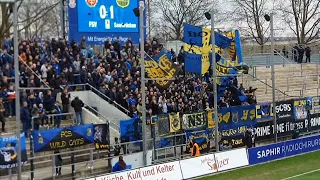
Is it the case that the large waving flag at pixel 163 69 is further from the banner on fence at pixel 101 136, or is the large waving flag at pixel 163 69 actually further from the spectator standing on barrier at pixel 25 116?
the spectator standing on barrier at pixel 25 116

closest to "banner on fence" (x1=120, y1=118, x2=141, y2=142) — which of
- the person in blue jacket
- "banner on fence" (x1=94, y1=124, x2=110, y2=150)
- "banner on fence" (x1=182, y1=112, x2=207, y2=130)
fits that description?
"banner on fence" (x1=94, y1=124, x2=110, y2=150)

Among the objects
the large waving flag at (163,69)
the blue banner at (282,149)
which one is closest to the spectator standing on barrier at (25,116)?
the large waving flag at (163,69)

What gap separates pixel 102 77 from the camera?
3183 cm

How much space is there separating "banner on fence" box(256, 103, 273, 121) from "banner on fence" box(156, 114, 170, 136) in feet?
23.9

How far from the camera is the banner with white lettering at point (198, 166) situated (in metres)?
25.8

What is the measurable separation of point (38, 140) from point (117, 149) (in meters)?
4.51

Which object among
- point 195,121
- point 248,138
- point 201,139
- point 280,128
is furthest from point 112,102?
point 280,128

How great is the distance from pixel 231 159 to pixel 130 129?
4.85 metres

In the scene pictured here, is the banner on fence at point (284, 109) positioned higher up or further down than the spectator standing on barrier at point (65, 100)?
further down

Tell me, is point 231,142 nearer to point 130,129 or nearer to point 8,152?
point 130,129

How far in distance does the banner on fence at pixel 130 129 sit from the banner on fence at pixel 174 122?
77.8 inches

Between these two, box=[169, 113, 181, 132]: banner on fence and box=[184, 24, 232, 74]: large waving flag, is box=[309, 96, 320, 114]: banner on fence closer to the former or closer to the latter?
box=[184, 24, 232, 74]: large waving flag

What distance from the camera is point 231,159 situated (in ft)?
92.6

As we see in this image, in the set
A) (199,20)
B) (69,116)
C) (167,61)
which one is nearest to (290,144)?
(167,61)
